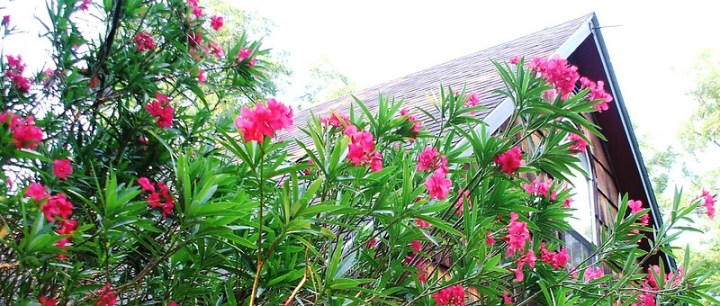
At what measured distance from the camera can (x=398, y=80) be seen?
7391mm

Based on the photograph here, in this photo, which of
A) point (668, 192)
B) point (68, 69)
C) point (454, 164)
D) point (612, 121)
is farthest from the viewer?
point (668, 192)

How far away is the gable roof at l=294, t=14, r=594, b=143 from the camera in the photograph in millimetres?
4391

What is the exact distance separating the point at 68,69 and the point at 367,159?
1.33 meters

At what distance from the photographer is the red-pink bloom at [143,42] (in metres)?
2.28

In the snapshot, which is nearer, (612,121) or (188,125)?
(188,125)

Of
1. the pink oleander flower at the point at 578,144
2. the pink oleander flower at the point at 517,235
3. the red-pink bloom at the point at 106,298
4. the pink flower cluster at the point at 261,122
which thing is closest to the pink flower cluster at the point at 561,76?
the pink oleander flower at the point at 578,144

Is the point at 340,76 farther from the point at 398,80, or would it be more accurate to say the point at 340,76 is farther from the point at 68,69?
the point at 68,69

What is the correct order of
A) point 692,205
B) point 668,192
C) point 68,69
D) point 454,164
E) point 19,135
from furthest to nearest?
point 668,192 < point 692,205 < point 454,164 < point 68,69 < point 19,135

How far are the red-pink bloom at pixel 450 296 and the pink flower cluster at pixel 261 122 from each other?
1.18m

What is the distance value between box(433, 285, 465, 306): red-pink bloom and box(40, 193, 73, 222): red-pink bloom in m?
1.36

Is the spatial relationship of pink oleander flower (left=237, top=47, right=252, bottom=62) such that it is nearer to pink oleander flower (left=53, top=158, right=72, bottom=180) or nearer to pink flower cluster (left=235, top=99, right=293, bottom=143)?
pink oleander flower (left=53, top=158, right=72, bottom=180)

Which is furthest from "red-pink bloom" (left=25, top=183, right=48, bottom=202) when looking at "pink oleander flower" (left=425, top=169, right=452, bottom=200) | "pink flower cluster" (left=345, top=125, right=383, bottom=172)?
"pink oleander flower" (left=425, top=169, right=452, bottom=200)

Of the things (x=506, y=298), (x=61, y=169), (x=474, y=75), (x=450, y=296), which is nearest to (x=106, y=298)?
(x=61, y=169)

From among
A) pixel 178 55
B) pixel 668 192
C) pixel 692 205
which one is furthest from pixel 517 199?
pixel 668 192
